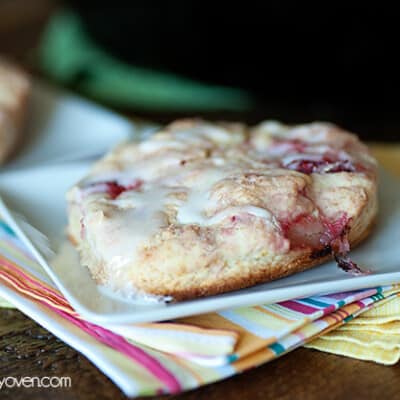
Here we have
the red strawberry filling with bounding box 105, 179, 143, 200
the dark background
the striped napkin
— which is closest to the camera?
the striped napkin

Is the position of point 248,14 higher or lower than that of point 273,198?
higher

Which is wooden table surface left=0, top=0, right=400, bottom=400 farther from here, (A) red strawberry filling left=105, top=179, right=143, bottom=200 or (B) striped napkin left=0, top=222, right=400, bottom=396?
(A) red strawberry filling left=105, top=179, right=143, bottom=200

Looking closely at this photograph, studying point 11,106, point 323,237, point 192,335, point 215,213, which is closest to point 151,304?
point 192,335

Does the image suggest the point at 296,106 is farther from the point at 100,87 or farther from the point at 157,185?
the point at 157,185

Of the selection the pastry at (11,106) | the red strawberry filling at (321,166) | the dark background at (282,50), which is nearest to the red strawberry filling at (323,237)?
the red strawberry filling at (321,166)

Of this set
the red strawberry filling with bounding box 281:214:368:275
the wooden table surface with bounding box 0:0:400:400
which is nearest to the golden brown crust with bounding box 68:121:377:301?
the red strawberry filling with bounding box 281:214:368:275

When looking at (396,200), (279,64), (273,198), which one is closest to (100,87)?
(279,64)
